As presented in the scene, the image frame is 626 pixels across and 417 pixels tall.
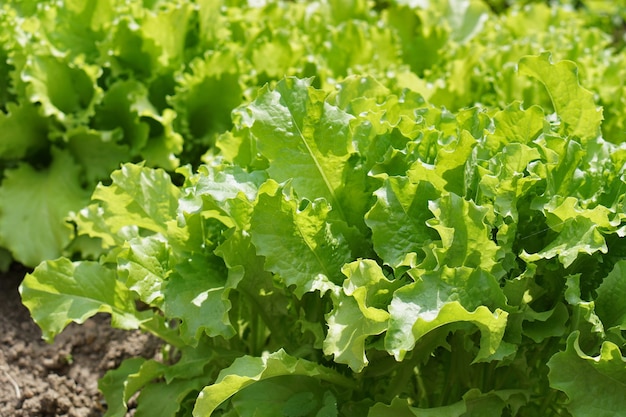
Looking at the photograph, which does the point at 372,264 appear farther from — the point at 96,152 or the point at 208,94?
the point at 96,152

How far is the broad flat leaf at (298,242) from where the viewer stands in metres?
2.41

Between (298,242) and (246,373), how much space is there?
1.27ft

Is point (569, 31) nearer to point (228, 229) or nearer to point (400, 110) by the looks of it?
point (400, 110)

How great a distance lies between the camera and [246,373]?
2287 mm

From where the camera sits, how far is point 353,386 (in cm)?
261

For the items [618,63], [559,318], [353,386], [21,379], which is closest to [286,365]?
[353,386]

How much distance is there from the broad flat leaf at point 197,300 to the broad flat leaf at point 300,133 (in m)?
0.34

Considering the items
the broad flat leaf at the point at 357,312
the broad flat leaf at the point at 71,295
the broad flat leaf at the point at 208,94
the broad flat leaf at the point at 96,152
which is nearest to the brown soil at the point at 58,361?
the broad flat leaf at the point at 71,295

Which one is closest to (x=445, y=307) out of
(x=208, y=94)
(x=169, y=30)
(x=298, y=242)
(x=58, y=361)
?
(x=298, y=242)

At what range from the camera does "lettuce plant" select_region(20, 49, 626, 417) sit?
229 cm

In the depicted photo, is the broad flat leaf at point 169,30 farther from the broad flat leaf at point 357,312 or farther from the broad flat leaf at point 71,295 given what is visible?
the broad flat leaf at point 357,312

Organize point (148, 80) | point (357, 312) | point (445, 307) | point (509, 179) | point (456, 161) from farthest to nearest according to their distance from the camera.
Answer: point (148, 80), point (456, 161), point (509, 179), point (357, 312), point (445, 307)

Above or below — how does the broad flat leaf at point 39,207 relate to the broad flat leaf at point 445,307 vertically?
below

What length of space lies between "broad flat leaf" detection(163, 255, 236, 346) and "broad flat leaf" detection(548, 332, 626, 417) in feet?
2.81
